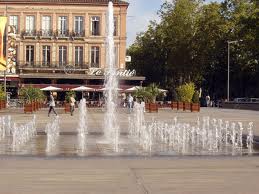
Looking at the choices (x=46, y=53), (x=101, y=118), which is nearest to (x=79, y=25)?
(x=46, y=53)

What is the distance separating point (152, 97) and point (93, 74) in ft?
78.8

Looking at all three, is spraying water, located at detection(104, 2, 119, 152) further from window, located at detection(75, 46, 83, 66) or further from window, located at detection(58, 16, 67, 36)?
window, located at detection(58, 16, 67, 36)

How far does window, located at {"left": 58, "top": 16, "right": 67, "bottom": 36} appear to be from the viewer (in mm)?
81250

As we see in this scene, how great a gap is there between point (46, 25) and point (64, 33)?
8.57 feet

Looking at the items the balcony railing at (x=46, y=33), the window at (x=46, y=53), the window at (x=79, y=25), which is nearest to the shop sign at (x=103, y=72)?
Result: the window at (x=79, y=25)

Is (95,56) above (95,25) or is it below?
below

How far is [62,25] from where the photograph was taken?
8125 cm

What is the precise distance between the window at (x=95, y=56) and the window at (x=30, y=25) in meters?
8.35

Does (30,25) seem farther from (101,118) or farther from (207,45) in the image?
(101,118)

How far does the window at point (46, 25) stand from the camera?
81.0 meters

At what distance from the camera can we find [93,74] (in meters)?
78.6

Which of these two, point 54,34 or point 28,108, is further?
point 54,34
